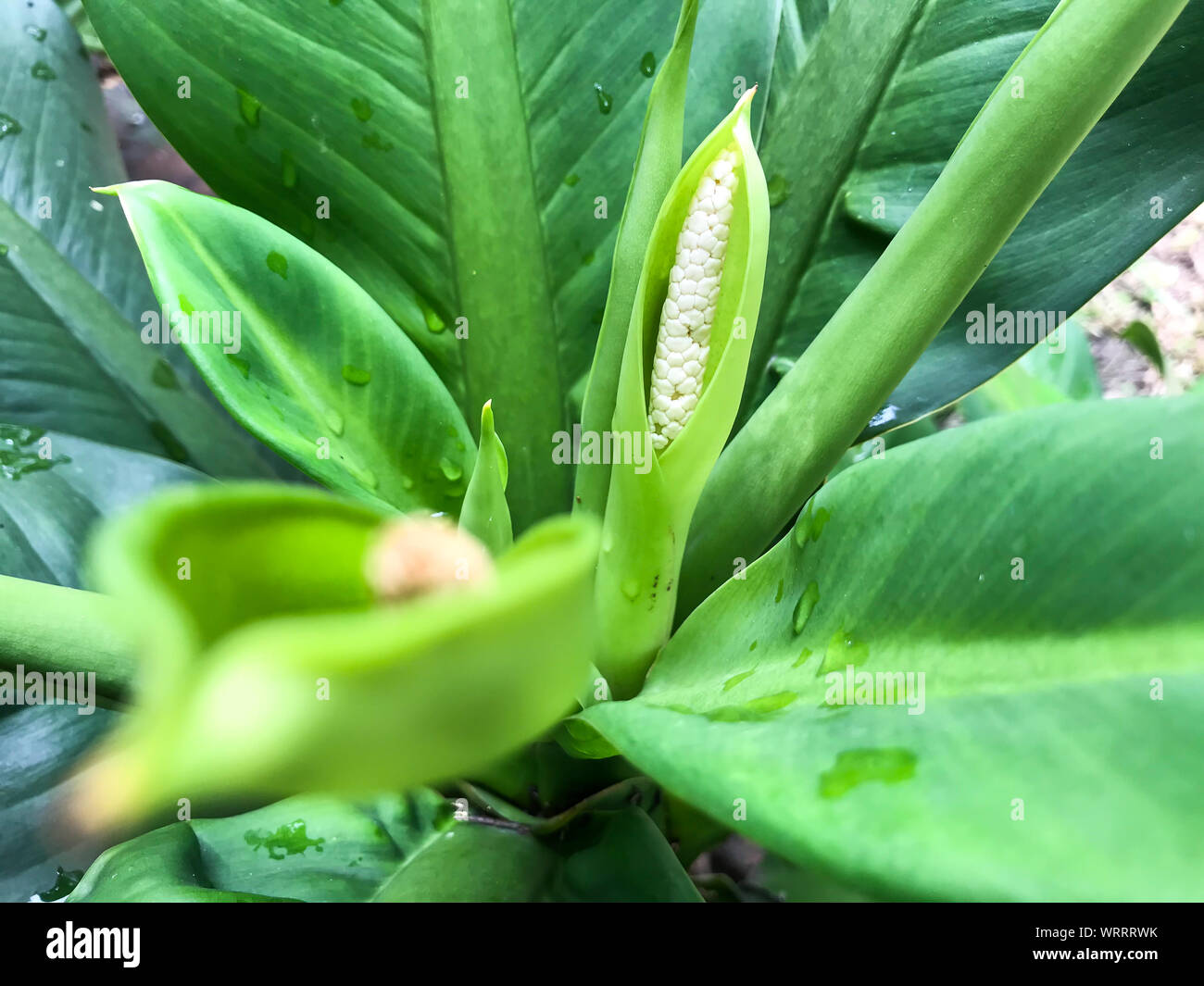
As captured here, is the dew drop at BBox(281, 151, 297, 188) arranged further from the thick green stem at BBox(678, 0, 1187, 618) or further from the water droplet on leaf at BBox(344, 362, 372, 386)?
the thick green stem at BBox(678, 0, 1187, 618)

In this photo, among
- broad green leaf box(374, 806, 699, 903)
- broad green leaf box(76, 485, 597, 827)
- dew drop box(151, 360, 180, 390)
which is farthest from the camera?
dew drop box(151, 360, 180, 390)

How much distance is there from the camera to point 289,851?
1.53 ft

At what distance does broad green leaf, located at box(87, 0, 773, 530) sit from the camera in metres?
0.46

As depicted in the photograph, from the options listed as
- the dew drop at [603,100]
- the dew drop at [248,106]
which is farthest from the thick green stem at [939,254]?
the dew drop at [248,106]

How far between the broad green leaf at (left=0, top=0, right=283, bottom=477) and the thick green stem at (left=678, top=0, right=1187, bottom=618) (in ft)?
1.41

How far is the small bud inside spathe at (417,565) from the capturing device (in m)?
0.18

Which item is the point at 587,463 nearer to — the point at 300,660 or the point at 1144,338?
the point at 300,660

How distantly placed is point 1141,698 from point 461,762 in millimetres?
166

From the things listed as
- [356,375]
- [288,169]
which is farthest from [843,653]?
[288,169]

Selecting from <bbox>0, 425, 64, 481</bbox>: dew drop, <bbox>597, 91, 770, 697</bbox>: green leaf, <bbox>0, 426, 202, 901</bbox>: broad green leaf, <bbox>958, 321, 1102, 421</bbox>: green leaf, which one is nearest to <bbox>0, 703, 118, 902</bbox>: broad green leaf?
<bbox>0, 426, 202, 901</bbox>: broad green leaf

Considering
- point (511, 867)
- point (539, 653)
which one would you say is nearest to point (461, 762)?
point (539, 653)

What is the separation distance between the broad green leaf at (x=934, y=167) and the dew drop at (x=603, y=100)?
0.11 meters

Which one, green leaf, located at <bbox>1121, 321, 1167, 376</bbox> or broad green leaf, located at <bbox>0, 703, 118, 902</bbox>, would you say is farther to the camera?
green leaf, located at <bbox>1121, 321, 1167, 376</bbox>
